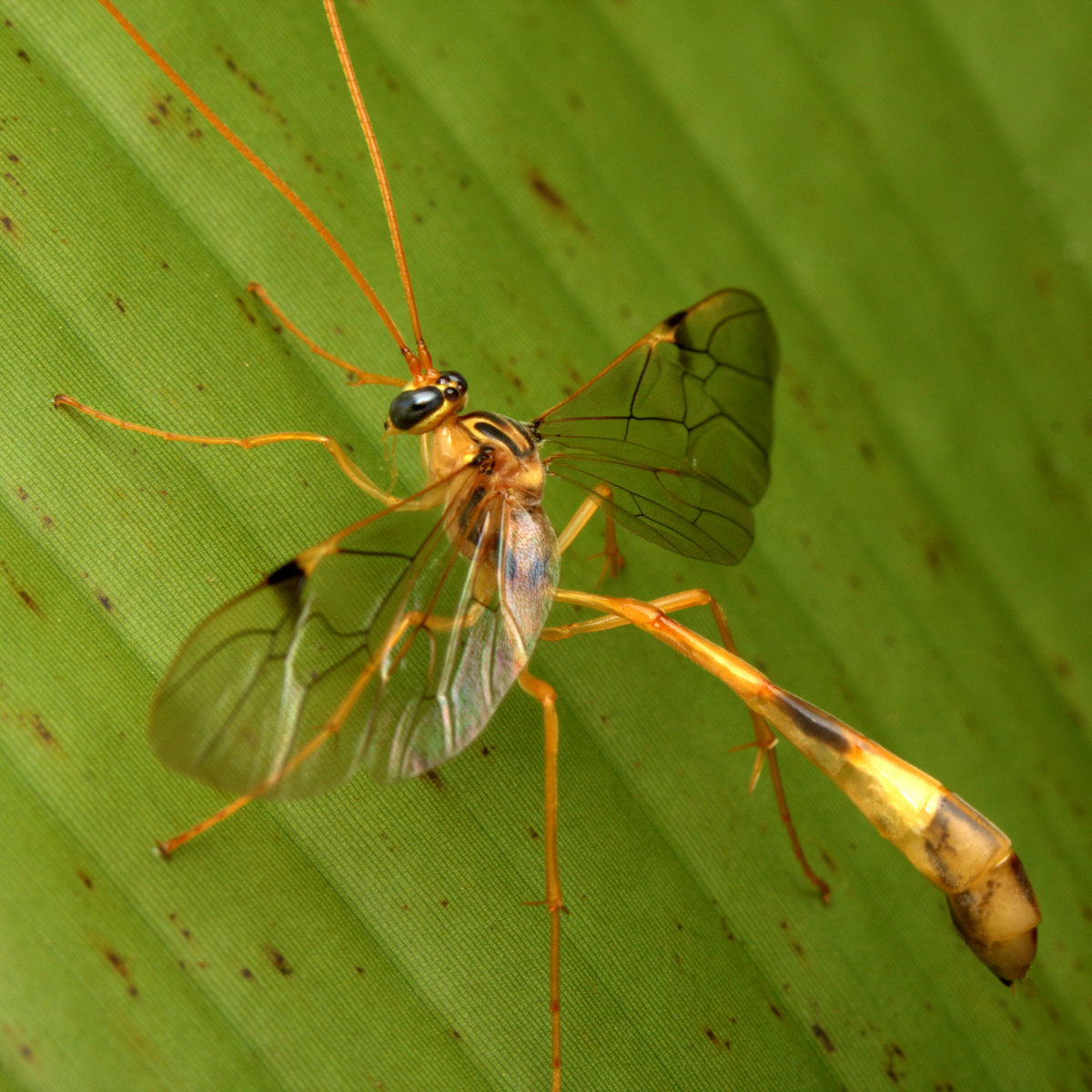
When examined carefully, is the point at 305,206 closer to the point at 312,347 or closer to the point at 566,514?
the point at 312,347

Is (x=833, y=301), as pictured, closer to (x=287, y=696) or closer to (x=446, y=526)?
(x=446, y=526)

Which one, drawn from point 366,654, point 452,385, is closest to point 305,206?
point 452,385

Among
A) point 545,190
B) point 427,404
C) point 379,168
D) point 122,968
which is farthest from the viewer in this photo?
point 545,190

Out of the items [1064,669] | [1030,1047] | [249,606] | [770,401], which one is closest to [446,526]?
[249,606]

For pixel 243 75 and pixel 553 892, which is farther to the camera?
pixel 243 75

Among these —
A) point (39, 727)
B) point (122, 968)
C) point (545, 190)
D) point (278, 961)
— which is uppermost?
point (545, 190)
